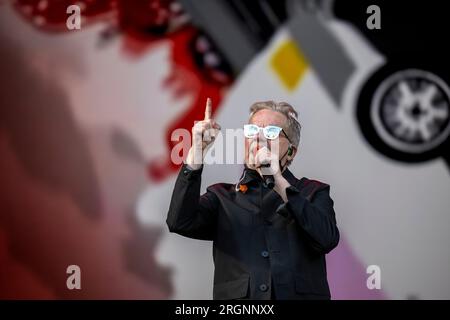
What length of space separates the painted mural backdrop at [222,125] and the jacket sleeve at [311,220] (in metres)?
1.20

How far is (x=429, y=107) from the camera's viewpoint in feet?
Result: 12.1

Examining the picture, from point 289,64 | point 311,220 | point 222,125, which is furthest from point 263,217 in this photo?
point 289,64

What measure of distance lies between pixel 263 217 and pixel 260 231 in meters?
0.05

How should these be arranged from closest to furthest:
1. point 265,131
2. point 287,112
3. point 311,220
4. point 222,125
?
1. point 311,220
2. point 265,131
3. point 287,112
4. point 222,125

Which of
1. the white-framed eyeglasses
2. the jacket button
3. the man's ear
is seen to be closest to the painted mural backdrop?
the man's ear

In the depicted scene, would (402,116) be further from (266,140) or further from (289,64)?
(266,140)

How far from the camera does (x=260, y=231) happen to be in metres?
2.55

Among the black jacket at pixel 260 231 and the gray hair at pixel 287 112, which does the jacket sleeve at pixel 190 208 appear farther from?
the gray hair at pixel 287 112

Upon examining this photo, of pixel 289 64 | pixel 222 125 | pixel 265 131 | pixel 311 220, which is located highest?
pixel 289 64

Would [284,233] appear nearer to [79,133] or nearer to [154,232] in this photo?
[154,232]
